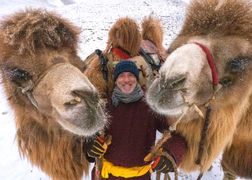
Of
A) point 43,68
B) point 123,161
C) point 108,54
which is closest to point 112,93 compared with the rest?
point 108,54

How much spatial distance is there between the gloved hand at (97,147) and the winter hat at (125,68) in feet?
1.75

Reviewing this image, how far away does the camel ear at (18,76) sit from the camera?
2057 millimetres

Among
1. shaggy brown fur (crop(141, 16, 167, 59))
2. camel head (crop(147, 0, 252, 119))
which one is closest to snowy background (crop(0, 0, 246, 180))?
shaggy brown fur (crop(141, 16, 167, 59))

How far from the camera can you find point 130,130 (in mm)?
2637

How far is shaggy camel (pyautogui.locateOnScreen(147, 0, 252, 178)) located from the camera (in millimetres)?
1911

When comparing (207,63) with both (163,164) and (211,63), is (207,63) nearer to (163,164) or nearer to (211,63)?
(211,63)

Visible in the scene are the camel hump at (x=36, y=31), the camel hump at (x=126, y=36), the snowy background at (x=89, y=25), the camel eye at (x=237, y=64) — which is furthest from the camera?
the snowy background at (x=89, y=25)

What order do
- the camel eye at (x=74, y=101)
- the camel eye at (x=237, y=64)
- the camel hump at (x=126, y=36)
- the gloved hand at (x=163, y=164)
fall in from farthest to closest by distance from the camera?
the camel hump at (x=126, y=36) < the gloved hand at (x=163, y=164) < the camel eye at (x=237, y=64) < the camel eye at (x=74, y=101)

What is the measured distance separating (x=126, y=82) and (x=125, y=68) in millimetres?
114

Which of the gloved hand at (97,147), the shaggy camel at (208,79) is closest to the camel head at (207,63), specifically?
the shaggy camel at (208,79)

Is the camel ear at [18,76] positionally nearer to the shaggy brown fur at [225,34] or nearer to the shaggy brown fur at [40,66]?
the shaggy brown fur at [40,66]

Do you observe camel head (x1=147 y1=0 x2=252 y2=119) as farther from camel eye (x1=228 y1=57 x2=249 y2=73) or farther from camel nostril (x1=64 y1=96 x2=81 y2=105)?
camel nostril (x1=64 y1=96 x2=81 y2=105)

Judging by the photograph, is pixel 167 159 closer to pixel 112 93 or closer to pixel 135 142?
pixel 135 142

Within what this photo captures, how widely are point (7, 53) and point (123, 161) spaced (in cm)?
128
